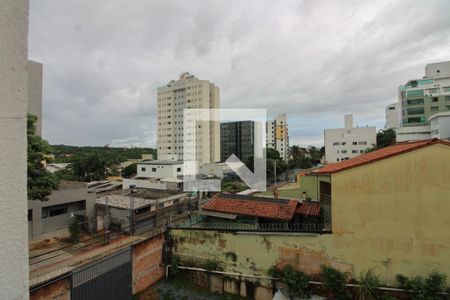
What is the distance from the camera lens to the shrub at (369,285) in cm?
596

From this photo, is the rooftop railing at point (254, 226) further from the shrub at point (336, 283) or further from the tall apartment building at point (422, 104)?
the tall apartment building at point (422, 104)

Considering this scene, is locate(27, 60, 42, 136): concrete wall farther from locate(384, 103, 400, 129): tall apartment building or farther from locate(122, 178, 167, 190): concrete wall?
locate(384, 103, 400, 129): tall apartment building

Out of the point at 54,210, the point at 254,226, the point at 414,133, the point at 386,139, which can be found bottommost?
the point at 54,210

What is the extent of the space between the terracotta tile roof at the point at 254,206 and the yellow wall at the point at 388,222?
49.0 inches

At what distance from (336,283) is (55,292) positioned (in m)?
6.67

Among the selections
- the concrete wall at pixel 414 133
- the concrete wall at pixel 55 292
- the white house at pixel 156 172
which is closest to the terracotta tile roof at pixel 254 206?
the concrete wall at pixel 55 292

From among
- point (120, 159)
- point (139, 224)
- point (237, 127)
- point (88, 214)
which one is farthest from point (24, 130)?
point (120, 159)

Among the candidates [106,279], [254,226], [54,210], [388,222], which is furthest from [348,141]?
[106,279]

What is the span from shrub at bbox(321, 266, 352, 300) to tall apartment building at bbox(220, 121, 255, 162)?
3168cm

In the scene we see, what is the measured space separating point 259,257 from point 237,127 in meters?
34.2

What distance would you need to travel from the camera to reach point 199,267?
7.59 metres

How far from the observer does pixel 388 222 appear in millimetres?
5895

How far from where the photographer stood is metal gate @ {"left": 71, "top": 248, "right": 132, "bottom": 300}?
574 centimetres

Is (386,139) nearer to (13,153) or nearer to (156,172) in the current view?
(156,172)
